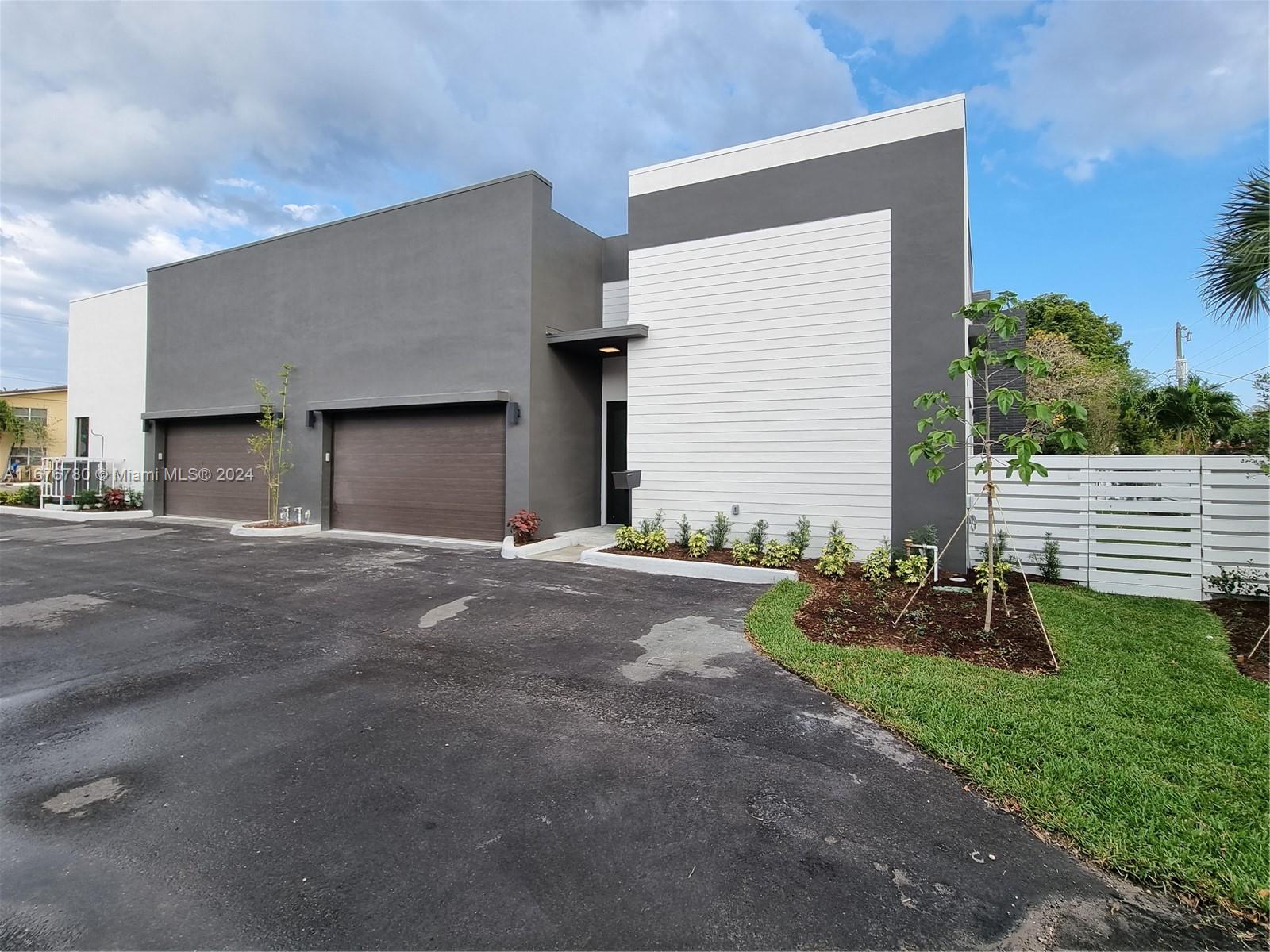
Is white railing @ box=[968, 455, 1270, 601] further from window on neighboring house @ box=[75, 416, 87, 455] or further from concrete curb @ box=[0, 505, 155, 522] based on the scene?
window on neighboring house @ box=[75, 416, 87, 455]

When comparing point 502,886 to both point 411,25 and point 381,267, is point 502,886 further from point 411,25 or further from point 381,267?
point 381,267

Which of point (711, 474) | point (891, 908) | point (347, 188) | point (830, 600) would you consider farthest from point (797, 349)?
point (347, 188)

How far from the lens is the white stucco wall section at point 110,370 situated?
15953 millimetres

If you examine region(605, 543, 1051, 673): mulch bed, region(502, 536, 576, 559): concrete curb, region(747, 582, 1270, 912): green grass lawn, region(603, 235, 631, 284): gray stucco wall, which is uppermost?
region(603, 235, 631, 284): gray stucco wall

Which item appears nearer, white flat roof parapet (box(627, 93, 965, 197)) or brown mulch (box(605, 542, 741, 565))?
white flat roof parapet (box(627, 93, 965, 197))

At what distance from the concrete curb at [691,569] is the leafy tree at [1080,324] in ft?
95.6

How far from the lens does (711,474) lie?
916 cm

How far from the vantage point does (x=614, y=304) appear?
1222 cm

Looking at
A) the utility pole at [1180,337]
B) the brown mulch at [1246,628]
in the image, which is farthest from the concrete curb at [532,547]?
the utility pole at [1180,337]

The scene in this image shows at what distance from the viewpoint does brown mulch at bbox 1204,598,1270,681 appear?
4418 mm

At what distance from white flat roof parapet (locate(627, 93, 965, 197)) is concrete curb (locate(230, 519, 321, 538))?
947 centimetres

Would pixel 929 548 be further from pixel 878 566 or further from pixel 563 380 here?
pixel 563 380

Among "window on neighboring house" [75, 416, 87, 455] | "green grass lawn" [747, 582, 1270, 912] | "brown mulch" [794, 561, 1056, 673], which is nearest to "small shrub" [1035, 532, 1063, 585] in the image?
"brown mulch" [794, 561, 1056, 673]

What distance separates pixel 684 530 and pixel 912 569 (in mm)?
3533
